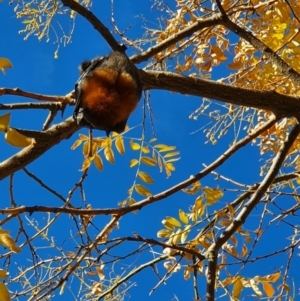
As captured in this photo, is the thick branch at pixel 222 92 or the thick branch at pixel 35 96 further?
the thick branch at pixel 222 92

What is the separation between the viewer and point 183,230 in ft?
5.53

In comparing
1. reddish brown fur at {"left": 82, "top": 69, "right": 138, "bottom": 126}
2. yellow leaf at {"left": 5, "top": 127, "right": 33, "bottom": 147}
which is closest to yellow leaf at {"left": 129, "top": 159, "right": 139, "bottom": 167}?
reddish brown fur at {"left": 82, "top": 69, "right": 138, "bottom": 126}

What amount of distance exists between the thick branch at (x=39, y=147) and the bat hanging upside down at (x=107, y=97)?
0.23 metres

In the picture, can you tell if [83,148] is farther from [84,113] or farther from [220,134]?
[220,134]

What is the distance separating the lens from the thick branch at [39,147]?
4.51 ft

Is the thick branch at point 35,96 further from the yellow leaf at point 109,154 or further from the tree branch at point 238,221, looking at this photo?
A: the tree branch at point 238,221

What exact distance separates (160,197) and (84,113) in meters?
0.40

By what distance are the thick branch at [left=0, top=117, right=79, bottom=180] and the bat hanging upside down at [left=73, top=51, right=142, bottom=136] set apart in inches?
9.0

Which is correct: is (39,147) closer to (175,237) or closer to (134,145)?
(134,145)

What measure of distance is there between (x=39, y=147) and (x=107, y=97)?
0.36 m

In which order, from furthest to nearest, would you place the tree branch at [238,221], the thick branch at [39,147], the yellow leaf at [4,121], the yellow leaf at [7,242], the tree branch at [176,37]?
the tree branch at [176,37] < the tree branch at [238,221] < the thick branch at [39,147] < the yellow leaf at [7,242] < the yellow leaf at [4,121]

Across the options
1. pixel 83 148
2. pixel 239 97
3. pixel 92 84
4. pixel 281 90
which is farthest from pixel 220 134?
pixel 92 84

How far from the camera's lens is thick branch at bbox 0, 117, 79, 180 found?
1376 millimetres

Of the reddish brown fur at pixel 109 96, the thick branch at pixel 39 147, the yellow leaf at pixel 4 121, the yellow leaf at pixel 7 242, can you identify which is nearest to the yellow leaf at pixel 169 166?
the thick branch at pixel 39 147
